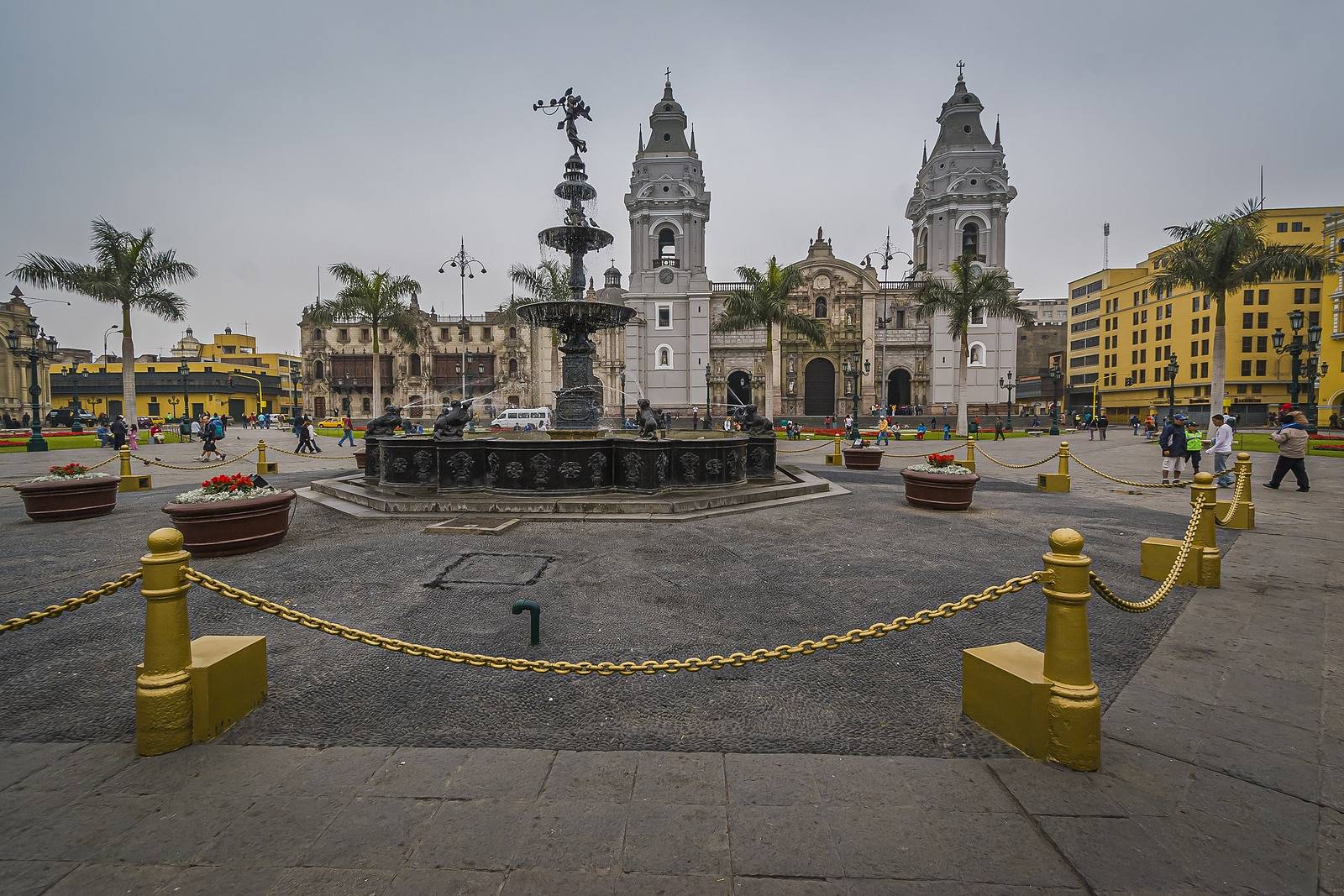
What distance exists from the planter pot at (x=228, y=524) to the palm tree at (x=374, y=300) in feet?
89.5

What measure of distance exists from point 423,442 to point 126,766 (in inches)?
304

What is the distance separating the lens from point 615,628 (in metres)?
4.77

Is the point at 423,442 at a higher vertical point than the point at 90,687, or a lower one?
higher

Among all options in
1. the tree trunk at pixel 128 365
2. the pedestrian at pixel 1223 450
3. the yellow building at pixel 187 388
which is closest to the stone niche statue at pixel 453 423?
the pedestrian at pixel 1223 450

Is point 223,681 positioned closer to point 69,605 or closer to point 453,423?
point 69,605

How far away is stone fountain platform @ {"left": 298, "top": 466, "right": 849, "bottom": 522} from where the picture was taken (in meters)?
9.10

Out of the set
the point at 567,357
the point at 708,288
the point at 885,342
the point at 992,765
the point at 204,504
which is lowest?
the point at 992,765

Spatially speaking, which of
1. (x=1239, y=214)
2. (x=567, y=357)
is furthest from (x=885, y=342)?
(x=567, y=357)

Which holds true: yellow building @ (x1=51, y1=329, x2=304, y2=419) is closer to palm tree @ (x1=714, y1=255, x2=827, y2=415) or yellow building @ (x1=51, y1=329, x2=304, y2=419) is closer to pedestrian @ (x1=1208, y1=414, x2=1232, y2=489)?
palm tree @ (x1=714, y1=255, x2=827, y2=415)

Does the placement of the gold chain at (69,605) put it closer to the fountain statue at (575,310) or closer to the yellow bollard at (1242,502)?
the fountain statue at (575,310)

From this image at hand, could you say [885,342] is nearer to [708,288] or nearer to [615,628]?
[708,288]

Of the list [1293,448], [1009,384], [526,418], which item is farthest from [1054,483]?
[1009,384]

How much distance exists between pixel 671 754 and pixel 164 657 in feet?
8.61

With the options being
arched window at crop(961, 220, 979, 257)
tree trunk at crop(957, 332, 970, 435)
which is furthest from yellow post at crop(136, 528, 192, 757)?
arched window at crop(961, 220, 979, 257)
